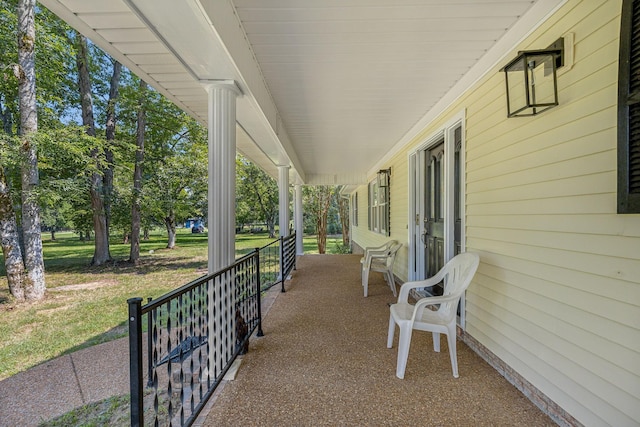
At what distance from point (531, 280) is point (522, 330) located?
1.17 ft

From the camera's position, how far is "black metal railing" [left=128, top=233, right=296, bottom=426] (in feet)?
3.90

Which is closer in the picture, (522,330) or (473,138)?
(522,330)

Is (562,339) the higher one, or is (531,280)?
(531,280)

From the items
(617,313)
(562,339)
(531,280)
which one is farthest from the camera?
(531,280)

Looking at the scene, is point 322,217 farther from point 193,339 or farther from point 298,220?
point 193,339

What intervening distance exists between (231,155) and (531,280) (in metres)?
2.26

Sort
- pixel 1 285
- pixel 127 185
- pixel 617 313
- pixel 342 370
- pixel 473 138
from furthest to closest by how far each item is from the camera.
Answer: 1. pixel 127 185
2. pixel 1 285
3. pixel 473 138
4. pixel 342 370
5. pixel 617 313

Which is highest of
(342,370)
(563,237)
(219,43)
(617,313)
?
(219,43)

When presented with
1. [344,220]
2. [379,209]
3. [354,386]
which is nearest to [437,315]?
[354,386]

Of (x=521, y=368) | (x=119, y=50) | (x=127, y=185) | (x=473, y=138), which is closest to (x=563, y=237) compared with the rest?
(x=521, y=368)

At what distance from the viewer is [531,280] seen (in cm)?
195

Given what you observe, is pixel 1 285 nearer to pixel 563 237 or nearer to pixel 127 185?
pixel 127 185

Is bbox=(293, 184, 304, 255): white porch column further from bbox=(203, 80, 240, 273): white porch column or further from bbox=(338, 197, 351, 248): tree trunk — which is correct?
bbox=(338, 197, 351, 248): tree trunk

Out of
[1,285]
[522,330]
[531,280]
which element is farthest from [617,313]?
[1,285]
